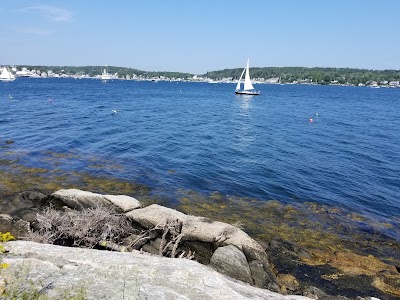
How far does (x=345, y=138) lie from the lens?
43.1 metres

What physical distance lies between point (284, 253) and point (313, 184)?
1135 centimetres

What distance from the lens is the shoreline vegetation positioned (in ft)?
42.4

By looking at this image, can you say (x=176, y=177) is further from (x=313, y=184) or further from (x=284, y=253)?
(x=284, y=253)

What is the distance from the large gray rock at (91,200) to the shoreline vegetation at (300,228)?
9.88 feet

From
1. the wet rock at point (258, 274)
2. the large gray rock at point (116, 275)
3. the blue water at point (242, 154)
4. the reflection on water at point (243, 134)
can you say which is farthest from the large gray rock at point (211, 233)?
the reflection on water at point (243, 134)

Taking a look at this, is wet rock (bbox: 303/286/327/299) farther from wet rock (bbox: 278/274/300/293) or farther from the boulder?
the boulder

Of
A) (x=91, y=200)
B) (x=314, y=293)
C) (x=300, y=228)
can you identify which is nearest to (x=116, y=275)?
(x=314, y=293)

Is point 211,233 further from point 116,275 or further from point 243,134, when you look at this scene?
point 243,134

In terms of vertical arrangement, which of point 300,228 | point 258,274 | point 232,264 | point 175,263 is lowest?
point 300,228

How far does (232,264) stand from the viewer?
11.5 m

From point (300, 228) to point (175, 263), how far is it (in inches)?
417

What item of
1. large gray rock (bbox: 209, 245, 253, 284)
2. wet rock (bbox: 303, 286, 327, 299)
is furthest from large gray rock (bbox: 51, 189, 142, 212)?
wet rock (bbox: 303, 286, 327, 299)

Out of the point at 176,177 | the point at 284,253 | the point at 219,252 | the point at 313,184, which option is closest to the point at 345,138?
the point at 313,184

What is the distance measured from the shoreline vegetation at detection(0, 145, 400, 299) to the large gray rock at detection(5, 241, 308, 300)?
526 centimetres
